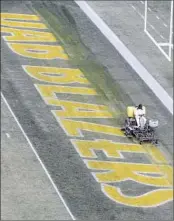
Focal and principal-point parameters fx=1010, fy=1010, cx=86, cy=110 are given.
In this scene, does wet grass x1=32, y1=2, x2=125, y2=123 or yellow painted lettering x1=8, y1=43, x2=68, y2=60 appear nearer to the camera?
wet grass x1=32, y1=2, x2=125, y2=123

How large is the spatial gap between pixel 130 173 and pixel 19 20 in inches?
891

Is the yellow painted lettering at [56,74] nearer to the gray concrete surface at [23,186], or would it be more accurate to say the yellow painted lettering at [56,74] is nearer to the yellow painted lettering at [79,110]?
the yellow painted lettering at [79,110]

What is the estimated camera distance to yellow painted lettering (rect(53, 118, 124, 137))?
164 feet

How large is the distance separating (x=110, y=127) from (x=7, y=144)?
18.4ft

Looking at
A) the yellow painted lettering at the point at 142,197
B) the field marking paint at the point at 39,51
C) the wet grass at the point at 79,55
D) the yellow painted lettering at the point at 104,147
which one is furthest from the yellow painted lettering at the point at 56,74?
the yellow painted lettering at the point at 142,197

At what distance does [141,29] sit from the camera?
6475 cm

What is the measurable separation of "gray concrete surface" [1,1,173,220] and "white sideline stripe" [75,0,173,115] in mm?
390

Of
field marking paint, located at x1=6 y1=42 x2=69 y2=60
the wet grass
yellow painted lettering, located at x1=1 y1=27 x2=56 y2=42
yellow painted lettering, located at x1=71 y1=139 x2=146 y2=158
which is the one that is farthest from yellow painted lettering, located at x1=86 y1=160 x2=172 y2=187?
yellow painted lettering, located at x1=1 y1=27 x2=56 y2=42

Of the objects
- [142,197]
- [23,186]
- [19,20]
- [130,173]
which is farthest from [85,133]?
[19,20]

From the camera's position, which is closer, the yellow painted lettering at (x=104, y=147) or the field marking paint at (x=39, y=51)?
the yellow painted lettering at (x=104, y=147)

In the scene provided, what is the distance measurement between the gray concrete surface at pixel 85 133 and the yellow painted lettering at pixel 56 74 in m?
0.55

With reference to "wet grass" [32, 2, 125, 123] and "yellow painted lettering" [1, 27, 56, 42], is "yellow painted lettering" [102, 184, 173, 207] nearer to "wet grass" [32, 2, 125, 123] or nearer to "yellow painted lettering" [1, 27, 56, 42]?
"wet grass" [32, 2, 125, 123]

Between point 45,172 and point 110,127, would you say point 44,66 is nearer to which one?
point 110,127

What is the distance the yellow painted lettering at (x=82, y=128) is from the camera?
50.0m
